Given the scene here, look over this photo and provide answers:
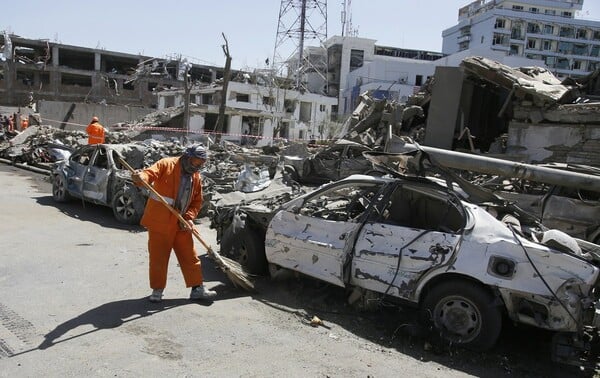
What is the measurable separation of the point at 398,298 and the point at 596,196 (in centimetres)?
451

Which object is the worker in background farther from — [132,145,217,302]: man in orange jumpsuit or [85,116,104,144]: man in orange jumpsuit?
[132,145,217,302]: man in orange jumpsuit

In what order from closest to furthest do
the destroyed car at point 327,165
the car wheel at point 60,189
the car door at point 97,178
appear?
the car door at point 97,178
the car wheel at point 60,189
the destroyed car at point 327,165

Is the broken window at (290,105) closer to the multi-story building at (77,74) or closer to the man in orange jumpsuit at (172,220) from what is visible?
the multi-story building at (77,74)

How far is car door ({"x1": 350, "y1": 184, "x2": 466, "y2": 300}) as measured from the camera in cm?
478

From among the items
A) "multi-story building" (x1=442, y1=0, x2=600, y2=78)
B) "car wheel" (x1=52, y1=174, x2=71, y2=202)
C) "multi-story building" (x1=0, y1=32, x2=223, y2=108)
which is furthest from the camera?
"multi-story building" (x1=442, y1=0, x2=600, y2=78)

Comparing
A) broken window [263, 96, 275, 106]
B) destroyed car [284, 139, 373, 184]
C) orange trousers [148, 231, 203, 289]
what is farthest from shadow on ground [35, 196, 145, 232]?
broken window [263, 96, 275, 106]

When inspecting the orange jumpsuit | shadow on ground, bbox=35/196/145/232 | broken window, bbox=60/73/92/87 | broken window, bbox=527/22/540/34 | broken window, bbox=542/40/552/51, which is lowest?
shadow on ground, bbox=35/196/145/232

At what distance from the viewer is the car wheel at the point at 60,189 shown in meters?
11.2

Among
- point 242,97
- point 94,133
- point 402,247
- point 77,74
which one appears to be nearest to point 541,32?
point 242,97

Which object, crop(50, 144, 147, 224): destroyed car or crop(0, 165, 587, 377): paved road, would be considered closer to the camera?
crop(0, 165, 587, 377): paved road

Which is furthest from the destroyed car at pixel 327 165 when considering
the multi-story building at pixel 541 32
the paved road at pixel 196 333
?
the multi-story building at pixel 541 32

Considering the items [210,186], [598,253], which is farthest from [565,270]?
[210,186]

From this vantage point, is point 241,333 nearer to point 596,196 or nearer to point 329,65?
point 596,196

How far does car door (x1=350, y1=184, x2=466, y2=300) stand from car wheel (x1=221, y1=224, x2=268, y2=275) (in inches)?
60.4
